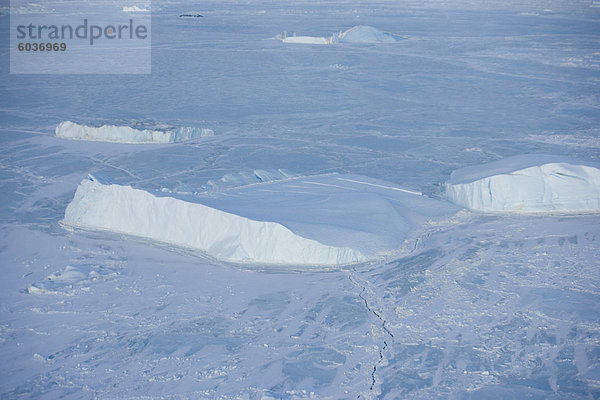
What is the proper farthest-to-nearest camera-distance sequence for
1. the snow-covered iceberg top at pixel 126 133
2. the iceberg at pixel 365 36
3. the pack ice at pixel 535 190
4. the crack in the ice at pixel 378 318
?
the iceberg at pixel 365 36, the snow-covered iceberg top at pixel 126 133, the pack ice at pixel 535 190, the crack in the ice at pixel 378 318

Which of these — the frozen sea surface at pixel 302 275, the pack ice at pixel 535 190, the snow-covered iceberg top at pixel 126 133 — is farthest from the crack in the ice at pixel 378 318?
the snow-covered iceberg top at pixel 126 133

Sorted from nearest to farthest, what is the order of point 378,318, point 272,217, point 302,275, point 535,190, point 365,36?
point 378,318 < point 302,275 < point 272,217 < point 535,190 < point 365,36

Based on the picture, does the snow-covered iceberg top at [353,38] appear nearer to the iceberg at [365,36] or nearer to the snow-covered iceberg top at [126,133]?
the iceberg at [365,36]

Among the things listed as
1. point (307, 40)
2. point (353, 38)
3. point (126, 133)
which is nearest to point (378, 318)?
point (126, 133)

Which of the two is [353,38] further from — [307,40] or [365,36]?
[307,40]

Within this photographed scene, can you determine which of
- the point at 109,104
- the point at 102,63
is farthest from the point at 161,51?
the point at 109,104

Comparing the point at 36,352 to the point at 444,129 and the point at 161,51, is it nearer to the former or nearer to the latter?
the point at 444,129

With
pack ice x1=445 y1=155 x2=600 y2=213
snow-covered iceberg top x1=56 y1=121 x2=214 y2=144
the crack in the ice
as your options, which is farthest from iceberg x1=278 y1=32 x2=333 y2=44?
the crack in the ice
